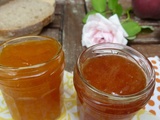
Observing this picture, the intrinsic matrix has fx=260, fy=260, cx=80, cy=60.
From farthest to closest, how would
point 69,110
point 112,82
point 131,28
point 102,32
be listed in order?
1. point 131,28
2. point 102,32
3. point 69,110
4. point 112,82

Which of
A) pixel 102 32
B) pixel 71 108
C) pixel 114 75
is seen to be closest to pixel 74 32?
pixel 102 32

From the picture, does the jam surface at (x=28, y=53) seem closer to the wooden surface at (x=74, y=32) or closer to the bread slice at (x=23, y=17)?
the wooden surface at (x=74, y=32)

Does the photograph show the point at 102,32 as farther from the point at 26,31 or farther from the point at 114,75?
the point at 114,75

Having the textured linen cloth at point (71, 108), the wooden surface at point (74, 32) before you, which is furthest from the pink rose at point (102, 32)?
the textured linen cloth at point (71, 108)

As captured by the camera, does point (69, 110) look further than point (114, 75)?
Yes

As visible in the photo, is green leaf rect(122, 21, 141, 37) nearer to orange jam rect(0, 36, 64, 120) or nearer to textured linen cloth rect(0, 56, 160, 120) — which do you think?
textured linen cloth rect(0, 56, 160, 120)

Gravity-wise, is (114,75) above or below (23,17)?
above
